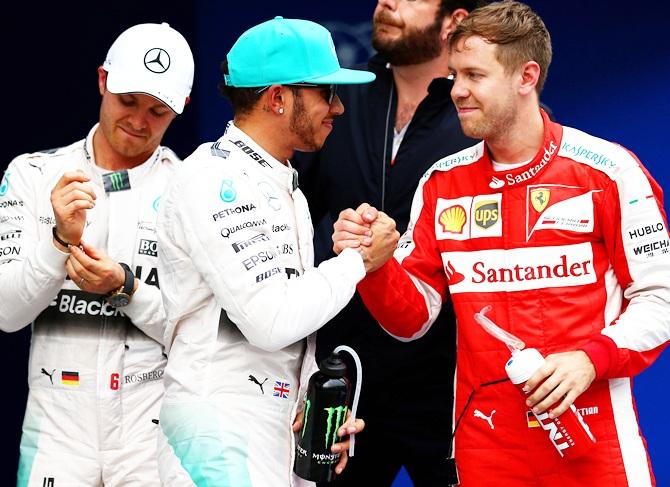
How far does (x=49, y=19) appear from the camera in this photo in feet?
15.3

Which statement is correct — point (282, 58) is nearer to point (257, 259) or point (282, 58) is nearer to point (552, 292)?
point (257, 259)

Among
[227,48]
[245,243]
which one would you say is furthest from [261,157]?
[227,48]

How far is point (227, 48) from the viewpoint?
5008 millimetres

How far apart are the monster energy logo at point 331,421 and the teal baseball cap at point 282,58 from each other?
2.36 feet

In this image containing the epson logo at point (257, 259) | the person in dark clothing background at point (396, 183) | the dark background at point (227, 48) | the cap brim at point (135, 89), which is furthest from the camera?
the dark background at point (227, 48)

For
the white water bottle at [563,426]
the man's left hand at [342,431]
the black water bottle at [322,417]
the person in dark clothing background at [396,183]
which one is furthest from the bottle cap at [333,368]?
the person in dark clothing background at [396,183]

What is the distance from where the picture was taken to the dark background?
175 inches

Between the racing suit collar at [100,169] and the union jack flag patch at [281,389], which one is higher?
the racing suit collar at [100,169]

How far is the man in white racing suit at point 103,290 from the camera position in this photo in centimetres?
308

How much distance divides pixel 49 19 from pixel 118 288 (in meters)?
1.94

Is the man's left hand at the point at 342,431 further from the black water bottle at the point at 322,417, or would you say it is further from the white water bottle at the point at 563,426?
the white water bottle at the point at 563,426

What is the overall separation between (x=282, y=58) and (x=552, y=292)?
0.82m

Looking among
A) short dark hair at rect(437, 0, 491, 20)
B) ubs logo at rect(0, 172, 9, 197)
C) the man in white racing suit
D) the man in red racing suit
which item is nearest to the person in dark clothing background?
short dark hair at rect(437, 0, 491, 20)

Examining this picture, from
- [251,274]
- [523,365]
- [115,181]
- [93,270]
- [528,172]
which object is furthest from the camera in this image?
[115,181]
